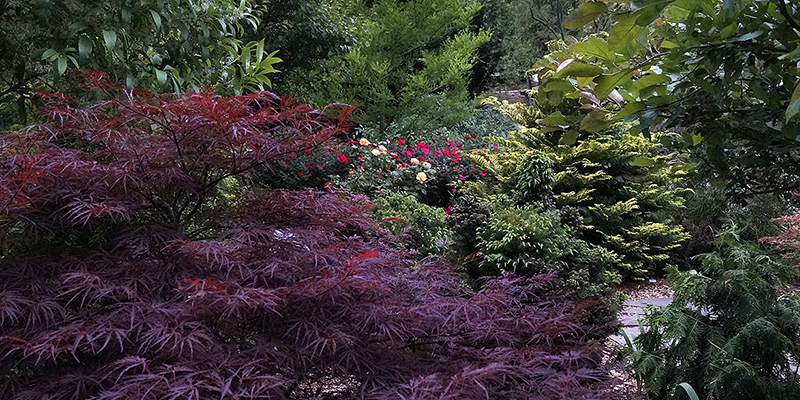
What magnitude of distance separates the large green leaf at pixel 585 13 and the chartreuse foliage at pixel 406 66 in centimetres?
945

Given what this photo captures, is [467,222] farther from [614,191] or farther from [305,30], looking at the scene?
[305,30]

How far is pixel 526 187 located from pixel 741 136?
3.60m

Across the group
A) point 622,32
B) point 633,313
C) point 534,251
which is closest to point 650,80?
point 622,32

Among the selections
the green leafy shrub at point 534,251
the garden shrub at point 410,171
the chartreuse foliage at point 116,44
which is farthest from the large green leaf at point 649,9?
the garden shrub at point 410,171

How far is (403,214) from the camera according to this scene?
4855 mm

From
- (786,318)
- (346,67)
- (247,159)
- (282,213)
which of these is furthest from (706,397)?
(346,67)

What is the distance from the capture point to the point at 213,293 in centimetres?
158

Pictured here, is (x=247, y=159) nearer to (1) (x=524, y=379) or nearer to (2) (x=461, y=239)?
(1) (x=524, y=379)

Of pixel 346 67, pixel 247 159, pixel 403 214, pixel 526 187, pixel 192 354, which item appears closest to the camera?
pixel 192 354

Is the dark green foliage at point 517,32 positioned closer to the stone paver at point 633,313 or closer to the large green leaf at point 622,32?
the stone paver at point 633,313

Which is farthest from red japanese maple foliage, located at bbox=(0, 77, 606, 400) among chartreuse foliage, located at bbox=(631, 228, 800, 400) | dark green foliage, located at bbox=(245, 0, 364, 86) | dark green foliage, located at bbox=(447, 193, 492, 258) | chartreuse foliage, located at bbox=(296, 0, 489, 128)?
chartreuse foliage, located at bbox=(296, 0, 489, 128)

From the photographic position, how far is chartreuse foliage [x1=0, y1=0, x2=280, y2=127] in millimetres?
2576

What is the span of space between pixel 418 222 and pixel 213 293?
10.5 feet

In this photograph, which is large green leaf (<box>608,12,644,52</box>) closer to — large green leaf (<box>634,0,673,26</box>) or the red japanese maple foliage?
large green leaf (<box>634,0,673,26</box>)
